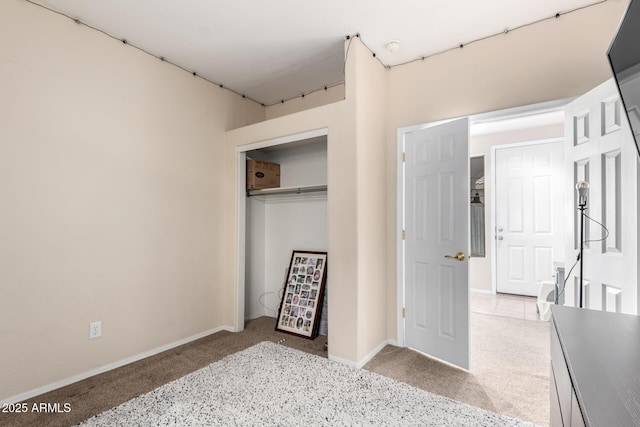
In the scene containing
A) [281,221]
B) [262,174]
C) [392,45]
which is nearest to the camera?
[392,45]

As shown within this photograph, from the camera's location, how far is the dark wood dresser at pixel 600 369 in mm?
515

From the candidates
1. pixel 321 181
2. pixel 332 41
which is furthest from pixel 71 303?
pixel 332 41

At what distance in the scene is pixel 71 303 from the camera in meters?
2.24

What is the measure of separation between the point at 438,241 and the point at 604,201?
42.5 inches

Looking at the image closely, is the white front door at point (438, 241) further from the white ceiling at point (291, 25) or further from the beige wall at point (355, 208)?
the white ceiling at point (291, 25)

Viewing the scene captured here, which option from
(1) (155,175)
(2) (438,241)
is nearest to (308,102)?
(1) (155,175)

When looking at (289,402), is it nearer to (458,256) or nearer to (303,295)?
(303,295)

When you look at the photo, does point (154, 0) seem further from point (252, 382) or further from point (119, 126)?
point (252, 382)

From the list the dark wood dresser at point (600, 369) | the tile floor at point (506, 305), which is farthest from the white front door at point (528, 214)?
the dark wood dresser at point (600, 369)

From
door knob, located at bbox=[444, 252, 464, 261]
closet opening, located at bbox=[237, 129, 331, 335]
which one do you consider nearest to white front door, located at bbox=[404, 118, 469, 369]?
door knob, located at bbox=[444, 252, 464, 261]

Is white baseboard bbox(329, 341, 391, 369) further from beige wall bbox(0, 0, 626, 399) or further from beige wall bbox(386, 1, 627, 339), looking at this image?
beige wall bbox(386, 1, 627, 339)

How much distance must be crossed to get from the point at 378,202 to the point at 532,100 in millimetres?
1376

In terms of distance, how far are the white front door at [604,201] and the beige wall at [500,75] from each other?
26 centimetres

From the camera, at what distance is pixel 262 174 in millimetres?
3510
